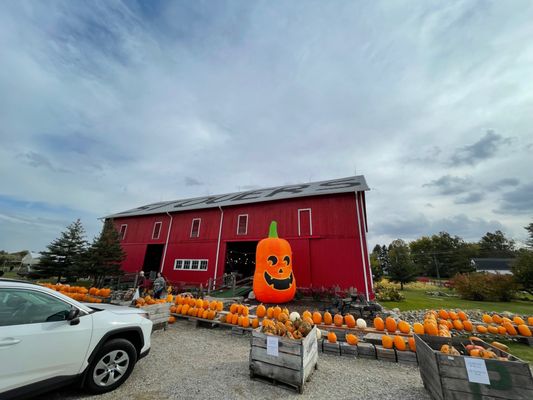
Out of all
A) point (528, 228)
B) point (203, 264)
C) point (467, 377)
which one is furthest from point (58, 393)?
point (528, 228)

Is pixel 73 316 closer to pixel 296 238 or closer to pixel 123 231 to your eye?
pixel 296 238

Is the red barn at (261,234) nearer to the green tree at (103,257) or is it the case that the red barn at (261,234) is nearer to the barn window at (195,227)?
the barn window at (195,227)

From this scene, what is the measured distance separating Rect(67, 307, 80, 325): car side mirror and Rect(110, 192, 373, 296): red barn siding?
11206 millimetres

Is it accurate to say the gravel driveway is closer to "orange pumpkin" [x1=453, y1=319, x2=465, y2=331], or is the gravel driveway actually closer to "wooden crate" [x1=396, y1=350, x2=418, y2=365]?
"wooden crate" [x1=396, y1=350, x2=418, y2=365]

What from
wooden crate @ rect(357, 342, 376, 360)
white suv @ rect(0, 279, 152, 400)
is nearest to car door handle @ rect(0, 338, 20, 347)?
white suv @ rect(0, 279, 152, 400)

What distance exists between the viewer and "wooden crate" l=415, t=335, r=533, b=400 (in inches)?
101

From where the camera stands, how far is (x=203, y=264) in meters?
16.2

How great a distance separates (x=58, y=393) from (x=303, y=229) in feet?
39.3

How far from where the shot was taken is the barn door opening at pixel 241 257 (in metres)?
18.6

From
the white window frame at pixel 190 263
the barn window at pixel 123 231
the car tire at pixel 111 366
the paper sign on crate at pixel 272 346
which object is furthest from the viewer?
the barn window at pixel 123 231

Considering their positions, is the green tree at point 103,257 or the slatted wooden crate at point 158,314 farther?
the green tree at point 103,257

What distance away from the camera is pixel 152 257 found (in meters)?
21.5

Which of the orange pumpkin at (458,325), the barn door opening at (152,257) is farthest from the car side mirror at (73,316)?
the barn door opening at (152,257)

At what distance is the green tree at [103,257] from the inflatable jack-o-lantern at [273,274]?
12.9 metres
